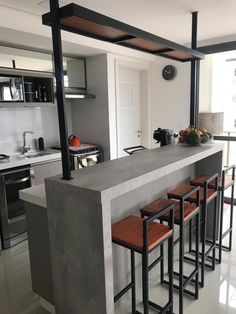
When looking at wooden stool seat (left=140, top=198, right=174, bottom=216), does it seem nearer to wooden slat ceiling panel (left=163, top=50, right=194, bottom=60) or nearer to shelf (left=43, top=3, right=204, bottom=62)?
shelf (left=43, top=3, right=204, bottom=62)

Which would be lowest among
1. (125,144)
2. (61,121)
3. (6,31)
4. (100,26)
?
(125,144)

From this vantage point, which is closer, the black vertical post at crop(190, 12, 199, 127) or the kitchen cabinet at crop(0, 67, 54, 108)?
the black vertical post at crop(190, 12, 199, 127)

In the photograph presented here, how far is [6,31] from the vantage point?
2.75 m

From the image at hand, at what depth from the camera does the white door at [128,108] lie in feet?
15.0

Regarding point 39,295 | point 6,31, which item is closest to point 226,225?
point 39,295

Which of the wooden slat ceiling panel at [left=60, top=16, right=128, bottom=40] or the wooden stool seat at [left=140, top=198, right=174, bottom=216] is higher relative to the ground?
the wooden slat ceiling panel at [left=60, top=16, right=128, bottom=40]

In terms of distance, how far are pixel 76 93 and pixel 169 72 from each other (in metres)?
1.74

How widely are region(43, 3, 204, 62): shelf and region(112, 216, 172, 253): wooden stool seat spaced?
1.27 meters

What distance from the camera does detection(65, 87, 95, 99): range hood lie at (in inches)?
149

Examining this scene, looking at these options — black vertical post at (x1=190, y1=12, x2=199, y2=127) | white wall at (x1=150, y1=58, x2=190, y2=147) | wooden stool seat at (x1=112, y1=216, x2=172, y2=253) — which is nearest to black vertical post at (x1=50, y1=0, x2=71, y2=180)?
wooden stool seat at (x1=112, y1=216, x2=172, y2=253)

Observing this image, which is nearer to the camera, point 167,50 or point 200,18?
point 167,50

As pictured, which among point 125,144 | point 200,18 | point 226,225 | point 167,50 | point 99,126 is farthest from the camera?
point 125,144

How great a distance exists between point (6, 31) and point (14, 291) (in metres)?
2.59

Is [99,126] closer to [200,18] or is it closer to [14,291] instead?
[200,18]
